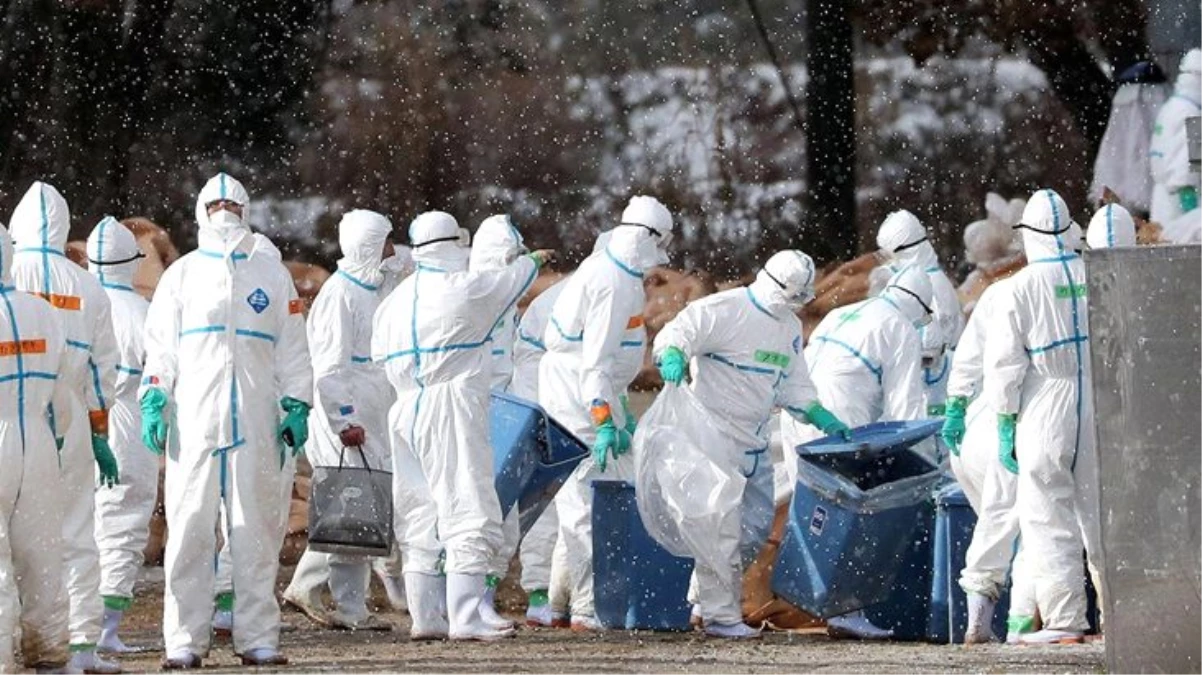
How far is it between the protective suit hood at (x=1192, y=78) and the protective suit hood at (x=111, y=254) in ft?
20.1

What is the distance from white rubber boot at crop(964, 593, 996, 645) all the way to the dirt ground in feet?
0.58

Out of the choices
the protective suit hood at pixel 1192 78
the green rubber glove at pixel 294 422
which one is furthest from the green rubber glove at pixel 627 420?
the protective suit hood at pixel 1192 78

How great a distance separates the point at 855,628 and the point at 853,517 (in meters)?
0.58

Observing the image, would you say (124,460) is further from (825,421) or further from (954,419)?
(954,419)

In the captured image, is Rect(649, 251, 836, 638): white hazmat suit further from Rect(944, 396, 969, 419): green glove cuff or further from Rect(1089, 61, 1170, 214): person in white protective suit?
Rect(1089, 61, 1170, 214): person in white protective suit

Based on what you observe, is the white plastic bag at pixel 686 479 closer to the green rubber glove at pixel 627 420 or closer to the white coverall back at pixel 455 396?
the green rubber glove at pixel 627 420

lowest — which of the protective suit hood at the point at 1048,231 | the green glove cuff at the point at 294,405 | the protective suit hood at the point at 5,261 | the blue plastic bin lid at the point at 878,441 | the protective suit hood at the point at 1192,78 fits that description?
the blue plastic bin lid at the point at 878,441

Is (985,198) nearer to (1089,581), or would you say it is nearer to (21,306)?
(1089,581)

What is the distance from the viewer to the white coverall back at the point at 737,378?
10.8 meters

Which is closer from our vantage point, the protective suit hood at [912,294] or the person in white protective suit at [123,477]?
the person in white protective suit at [123,477]

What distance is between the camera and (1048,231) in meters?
10.0

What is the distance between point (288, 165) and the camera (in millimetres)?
18328

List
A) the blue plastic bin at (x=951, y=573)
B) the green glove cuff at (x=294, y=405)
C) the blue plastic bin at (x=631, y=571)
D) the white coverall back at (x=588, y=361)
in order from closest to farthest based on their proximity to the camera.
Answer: the green glove cuff at (x=294, y=405), the blue plastic bin at (x=951, y=573), the white coverall back at (x=588, y=361), the blue plastic bin at (x=631, y=571)

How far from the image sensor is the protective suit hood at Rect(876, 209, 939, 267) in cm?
1265
